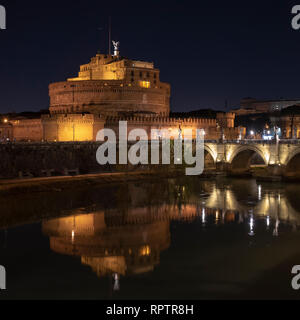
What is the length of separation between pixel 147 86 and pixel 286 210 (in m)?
38.1

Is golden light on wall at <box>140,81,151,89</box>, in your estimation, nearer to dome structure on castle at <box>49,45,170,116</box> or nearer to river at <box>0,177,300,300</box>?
dome structure on castle at <box>49,45,170,116</box>

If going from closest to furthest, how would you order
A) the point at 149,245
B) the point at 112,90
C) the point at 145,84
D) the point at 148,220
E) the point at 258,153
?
the point at 149,245 → the point at 148,220 → the point at 258,153 → the point at 112,90 → the point at 145,84

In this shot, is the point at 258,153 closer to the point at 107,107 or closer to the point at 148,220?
the point at 148,220

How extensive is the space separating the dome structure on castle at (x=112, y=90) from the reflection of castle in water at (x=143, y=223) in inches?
1025

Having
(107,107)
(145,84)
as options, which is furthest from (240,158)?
(145,84)

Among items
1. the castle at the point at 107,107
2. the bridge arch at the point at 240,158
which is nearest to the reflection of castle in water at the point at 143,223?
the bridge arch at the point at 240,158

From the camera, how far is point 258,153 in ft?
135

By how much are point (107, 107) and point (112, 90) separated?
234 cm

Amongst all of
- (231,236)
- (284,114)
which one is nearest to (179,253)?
(231,236)

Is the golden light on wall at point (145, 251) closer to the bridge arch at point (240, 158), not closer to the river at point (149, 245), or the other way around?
the river at point (149, 245)

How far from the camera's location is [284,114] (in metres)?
76.9

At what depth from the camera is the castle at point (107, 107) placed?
165ft

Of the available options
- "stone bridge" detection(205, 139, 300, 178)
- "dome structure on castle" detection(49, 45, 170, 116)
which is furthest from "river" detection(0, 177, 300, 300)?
"dome structure on castle" detection(49, 45, 170, 116)
